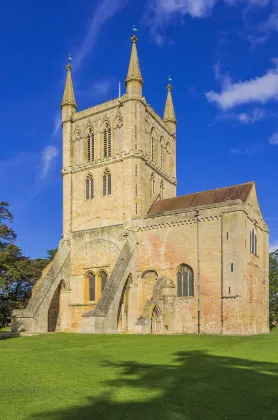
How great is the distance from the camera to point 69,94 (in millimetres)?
46062

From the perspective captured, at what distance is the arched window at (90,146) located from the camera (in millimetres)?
43250

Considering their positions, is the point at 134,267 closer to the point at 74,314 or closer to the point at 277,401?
the point at 74,314

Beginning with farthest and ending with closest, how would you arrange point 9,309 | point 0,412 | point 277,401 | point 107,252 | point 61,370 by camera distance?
1. point 9,309
2. point 107,252
3. point 61,370
4. point 277,401
5. point 0,412

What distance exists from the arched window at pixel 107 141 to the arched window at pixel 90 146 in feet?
4.76

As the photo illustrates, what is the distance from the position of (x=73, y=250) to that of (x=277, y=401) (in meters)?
34.0

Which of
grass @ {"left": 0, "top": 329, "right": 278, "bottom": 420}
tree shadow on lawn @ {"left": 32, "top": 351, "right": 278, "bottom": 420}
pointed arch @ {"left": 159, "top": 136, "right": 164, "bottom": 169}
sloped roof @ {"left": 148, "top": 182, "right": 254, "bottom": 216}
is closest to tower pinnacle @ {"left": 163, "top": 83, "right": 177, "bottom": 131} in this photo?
pointed arch @ {"left": 159, "top": 136, "right": 164, "bottom": 169}

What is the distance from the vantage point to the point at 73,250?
1634 inches

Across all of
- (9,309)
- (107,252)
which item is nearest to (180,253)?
(107,252)

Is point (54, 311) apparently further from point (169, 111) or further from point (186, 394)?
point (186, 394)

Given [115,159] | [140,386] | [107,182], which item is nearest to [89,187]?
[107,182]

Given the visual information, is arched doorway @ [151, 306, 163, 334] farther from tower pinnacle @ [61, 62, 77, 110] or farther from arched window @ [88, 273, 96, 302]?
tower pinnacle @ [61, 62, 77, 110]

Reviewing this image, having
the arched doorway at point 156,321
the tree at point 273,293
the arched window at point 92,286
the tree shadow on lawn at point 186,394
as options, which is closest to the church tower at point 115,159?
the arched window at point 92,286

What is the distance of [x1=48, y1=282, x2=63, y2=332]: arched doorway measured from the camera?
3916cm

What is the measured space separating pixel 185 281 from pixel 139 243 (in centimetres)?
578
